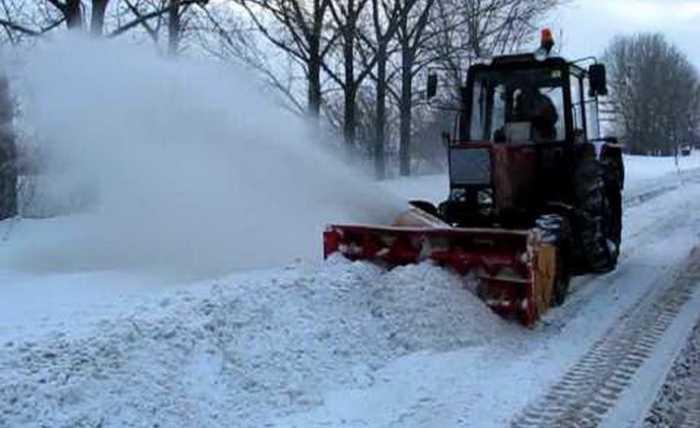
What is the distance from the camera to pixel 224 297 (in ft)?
24.6

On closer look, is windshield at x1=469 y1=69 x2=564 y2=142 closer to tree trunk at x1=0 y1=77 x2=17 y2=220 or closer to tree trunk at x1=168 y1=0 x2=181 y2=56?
tree trunk at x1=0 y1=77 x2=17 y2=220

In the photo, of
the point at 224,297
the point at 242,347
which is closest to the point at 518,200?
the point at 224,297

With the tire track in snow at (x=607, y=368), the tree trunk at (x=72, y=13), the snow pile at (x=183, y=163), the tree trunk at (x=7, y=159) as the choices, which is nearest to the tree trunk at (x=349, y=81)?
the tree trunk at (x=72, y=13)

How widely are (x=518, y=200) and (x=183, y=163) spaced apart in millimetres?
3771

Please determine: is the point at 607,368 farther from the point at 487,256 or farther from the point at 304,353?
the point at 304,353

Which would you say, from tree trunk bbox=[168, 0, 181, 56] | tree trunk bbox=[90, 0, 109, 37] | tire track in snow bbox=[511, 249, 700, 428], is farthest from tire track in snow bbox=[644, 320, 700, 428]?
tree trunk bbox=[168, 0, 181, 56]

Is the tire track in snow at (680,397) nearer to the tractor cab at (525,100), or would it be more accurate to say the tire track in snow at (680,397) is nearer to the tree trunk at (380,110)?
the tractor cab at (525,100)

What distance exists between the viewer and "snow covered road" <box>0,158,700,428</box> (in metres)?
5.57

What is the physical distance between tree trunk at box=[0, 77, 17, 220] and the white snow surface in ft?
4.66

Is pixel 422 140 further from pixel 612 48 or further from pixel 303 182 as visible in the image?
pixel 612 48

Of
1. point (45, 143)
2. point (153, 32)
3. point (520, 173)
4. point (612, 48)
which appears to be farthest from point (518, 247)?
point (612, 48)

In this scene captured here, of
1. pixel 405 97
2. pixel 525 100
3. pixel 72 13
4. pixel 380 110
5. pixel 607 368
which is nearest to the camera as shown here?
pixel 607 368

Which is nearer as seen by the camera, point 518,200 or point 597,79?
point 518,200

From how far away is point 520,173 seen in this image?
9773mm
